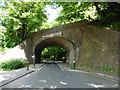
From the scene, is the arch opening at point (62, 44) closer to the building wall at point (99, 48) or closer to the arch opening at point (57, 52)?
the building wall at point (99, 48)

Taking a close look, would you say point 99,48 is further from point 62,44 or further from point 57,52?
point 57,52

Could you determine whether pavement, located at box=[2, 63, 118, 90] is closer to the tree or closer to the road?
the road

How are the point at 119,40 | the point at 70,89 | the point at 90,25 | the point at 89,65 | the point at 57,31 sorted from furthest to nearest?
the point at 57,31, the point at 90,25, the point at 89,65, the point at 119,40, the point at 70,89

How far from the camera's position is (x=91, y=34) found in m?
20.5

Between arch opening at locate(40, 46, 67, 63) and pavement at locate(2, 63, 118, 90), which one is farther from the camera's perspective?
arch opening at locate(40, 46, 67, 63)

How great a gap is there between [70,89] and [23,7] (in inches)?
936

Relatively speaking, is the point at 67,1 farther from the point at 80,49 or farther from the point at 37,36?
the point at 37,36

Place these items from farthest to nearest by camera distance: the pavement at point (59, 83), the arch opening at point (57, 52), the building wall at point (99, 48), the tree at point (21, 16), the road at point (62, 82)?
the arch opening at point (57, 52) < the tree at point (21, 16) < the building wall at point (99, 48) < the road at point (62, 82) < the pavement at point (59, 83)

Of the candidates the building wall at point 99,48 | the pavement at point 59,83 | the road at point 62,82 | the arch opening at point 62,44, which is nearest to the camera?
the pavement at point 59,83

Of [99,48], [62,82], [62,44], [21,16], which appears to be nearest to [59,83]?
[62,82]

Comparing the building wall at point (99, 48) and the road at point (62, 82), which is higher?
the building wall at point (99, 48)

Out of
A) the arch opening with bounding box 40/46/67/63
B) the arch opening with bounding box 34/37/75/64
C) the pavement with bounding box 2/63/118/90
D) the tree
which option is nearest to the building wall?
the arch opening with bounding box 34/37/75/64

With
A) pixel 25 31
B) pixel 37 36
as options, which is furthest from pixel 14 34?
pixel 37 36

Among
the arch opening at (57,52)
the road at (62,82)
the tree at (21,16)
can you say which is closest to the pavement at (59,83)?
the road at (62,82)
